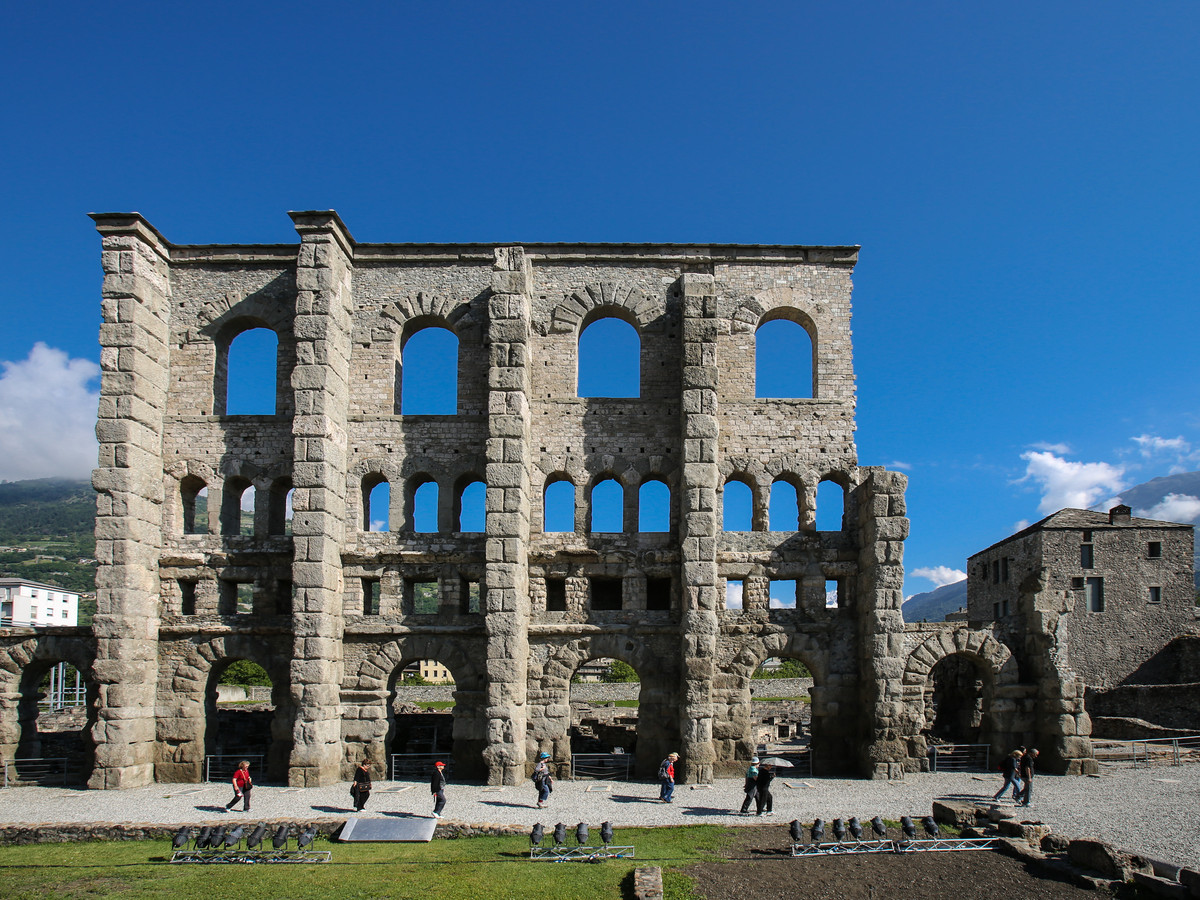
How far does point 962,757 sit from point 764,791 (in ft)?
25.2

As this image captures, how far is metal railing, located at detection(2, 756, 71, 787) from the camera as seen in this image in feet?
67.6


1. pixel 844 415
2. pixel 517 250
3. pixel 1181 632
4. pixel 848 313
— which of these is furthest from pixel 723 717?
pixel 1181 632

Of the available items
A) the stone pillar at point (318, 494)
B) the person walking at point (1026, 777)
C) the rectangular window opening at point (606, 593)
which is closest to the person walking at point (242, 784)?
the stone pillar at point (318, 494)

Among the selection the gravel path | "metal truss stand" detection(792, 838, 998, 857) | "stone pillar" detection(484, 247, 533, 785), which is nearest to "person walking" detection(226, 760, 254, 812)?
the gravel path

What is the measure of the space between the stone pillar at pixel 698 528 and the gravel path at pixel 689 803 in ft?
4.59

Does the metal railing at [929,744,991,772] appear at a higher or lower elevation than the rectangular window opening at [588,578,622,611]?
lower

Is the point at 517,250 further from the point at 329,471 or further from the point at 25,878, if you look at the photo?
the point at 25,878

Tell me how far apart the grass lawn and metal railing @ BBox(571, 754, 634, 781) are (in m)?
5.81

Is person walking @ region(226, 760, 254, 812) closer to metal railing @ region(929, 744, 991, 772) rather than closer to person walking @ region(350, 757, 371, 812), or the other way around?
person walking @ region(350, 757, 371, 812)

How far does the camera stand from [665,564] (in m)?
21.5

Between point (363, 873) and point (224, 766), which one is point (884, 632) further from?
point (224, 766)

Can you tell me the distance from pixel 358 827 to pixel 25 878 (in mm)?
4832

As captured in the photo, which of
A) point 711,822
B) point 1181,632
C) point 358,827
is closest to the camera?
point 358,827

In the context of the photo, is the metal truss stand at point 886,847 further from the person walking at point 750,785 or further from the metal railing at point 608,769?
the metal railing at point 608,769
